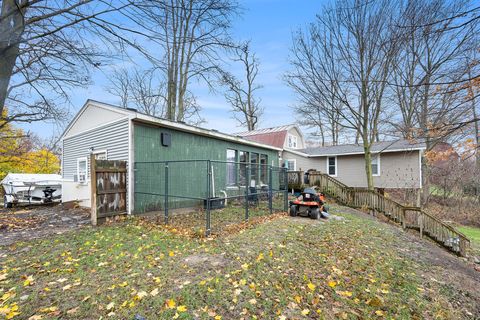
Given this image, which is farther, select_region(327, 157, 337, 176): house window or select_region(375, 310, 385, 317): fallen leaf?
select_region(327, 157, 337, 176): house window

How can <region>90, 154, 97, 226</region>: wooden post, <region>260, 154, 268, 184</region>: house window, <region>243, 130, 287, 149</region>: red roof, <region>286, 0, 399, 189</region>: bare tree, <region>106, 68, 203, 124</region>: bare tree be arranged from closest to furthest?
<region>90, 154, 97, 226</region>: wooden post
<region>286, 0, 399, 189</region>: bare tree
<region>260, 154, 268, 184</region>: house window
<region>106, 68, 203, 124</region>: bare tree
<region>243, 130, 287, 149</region>: red roof

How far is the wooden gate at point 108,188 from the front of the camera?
6.41 meters

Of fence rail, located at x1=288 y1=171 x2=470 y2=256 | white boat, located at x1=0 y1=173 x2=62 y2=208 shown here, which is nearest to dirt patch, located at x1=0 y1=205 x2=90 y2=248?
white boat, located at x1=0 y1=173 x2=62 y2=208

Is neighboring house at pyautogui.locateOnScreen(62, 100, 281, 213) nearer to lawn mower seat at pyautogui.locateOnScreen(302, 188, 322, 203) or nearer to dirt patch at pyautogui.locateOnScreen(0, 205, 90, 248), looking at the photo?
dirt patch at pyautogui.locateOnScreen(0, 205, 90, 248)

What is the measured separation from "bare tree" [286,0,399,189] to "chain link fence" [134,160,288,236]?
6.17m

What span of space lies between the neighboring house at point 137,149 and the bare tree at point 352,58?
5.45 meters

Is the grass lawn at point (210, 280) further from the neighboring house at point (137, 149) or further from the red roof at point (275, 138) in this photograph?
the red roof at point (275, 138)

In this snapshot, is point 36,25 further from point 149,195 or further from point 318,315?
point 318,315

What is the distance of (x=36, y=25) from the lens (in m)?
5.79

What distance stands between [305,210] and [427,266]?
3.78 metres

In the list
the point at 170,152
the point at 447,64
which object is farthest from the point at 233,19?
the point at 447,64

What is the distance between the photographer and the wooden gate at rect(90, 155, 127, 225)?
21.0 feet

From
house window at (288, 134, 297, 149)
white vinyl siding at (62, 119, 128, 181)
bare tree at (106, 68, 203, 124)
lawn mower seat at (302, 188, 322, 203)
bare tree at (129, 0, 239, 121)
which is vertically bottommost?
lawn mower seat at (302, 188, 322, 203)

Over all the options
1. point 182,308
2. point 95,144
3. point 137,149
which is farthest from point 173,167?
point 182,308
